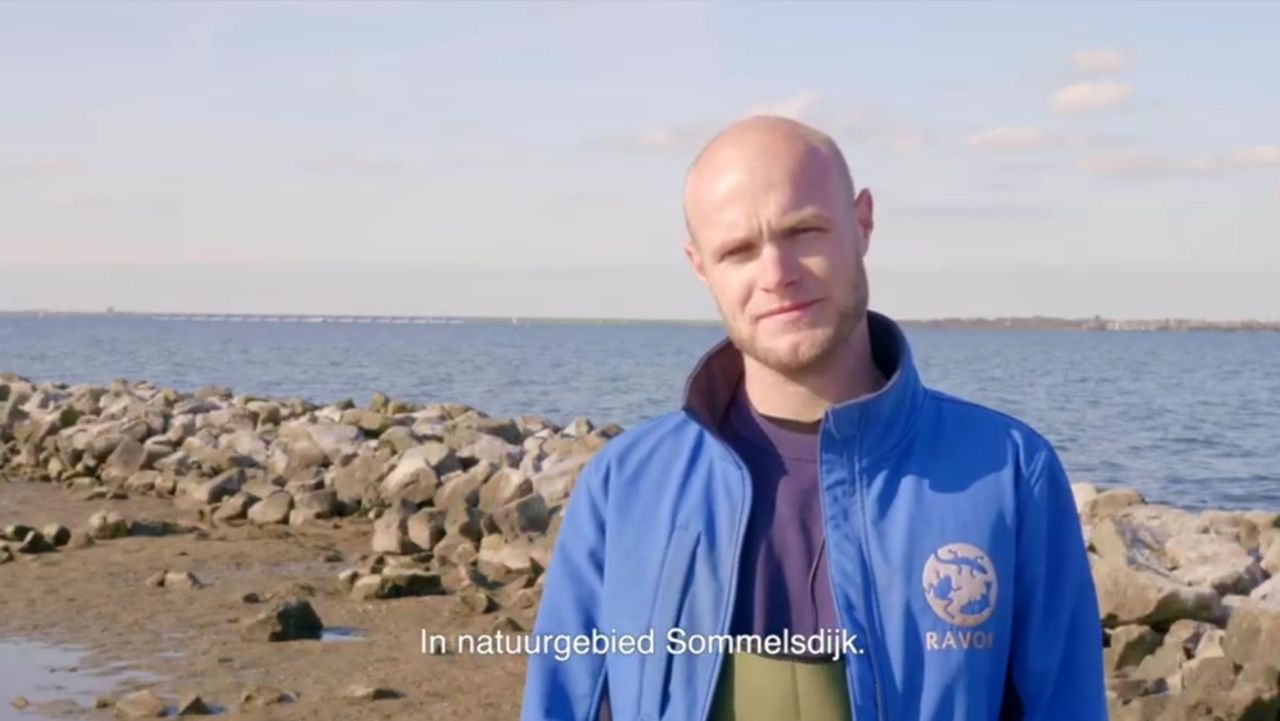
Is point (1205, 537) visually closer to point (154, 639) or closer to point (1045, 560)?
point (154, 639)

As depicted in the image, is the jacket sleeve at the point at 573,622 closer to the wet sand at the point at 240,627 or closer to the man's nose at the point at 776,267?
the man's nose at the point at 776,267

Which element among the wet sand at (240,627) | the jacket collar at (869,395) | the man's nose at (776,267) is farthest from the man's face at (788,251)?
the wet sand at (240,627)

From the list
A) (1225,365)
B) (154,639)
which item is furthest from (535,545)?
(1225,365)

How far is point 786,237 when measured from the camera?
2723 mm

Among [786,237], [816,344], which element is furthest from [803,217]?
[816,344]

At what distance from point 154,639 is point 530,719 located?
22.7 ft

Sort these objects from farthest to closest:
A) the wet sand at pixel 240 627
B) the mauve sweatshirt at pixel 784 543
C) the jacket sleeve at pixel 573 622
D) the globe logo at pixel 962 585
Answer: the wet sand at pixel 240 627
the jacket sleeve at pixel 573 622
the mauve sweatshirt at pixel 784 543
the globe logo at pixel 962 585

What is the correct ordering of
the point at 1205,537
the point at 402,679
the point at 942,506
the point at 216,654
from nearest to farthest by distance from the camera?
1. the point at 942,506
2. the point at 402,679
3. the point at 216,654
4. the point at 1205,537

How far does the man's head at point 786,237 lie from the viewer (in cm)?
271

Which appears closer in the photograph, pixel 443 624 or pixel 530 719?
pixel 530 719

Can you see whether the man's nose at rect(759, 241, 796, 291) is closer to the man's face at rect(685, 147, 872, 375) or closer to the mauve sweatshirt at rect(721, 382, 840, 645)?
the man's face at rect(685, 147, 872, 375)

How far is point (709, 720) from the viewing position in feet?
Result: 8.91

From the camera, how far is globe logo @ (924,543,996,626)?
2.63 meters

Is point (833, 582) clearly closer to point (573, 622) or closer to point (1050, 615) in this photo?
point (1050, 615)
